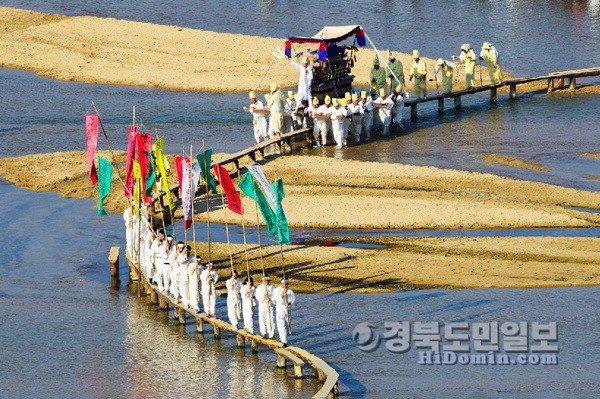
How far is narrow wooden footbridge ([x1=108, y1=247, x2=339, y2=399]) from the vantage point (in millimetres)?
25516

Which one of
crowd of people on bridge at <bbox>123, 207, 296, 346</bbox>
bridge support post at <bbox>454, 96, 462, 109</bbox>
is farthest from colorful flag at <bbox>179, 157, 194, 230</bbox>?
bridge support post at <bbox>454, 96, 462, 109</bbox>

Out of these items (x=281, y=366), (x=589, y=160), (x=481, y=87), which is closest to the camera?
(x=281, y=366)

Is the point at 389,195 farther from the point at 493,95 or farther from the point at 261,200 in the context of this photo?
the point at 493,95

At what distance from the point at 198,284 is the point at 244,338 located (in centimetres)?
233

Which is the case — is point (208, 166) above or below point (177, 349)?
above

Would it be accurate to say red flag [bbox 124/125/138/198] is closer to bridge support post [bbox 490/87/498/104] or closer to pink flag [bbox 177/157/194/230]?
pink flag [bbox 177/157/194/230]

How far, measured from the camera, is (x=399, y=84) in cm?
5041

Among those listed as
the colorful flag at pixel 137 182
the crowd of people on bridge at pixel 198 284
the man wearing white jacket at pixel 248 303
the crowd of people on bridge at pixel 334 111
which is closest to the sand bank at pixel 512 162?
the crowd of people on bridge at pixel 334 111

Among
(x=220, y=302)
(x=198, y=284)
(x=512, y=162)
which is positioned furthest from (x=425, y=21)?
(x=198, y=284)

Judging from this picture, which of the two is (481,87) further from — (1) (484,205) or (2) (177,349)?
(2) (177,349)

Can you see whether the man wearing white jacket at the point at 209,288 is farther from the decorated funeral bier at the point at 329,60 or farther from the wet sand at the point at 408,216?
the decorated funeral bier at the point at 329,60

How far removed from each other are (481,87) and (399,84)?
6123mm

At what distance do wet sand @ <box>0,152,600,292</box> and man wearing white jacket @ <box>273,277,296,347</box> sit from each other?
478cm

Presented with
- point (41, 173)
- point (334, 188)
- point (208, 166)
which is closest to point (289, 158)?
point (334, 188)
